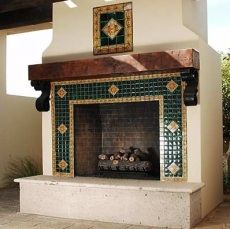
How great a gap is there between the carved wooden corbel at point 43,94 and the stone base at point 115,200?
99cm

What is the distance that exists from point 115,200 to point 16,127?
4.00m

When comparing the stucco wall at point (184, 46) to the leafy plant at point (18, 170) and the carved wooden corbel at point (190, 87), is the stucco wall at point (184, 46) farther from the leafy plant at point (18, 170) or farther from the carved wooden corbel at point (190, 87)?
the leafy plant at point (18, 170)

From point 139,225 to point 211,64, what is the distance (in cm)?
244

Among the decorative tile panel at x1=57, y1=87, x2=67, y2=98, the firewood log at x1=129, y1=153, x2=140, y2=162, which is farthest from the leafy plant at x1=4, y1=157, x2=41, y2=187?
the firewood log at x1=129, y1=153, x2=140, y2=162

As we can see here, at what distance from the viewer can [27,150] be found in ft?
27.6

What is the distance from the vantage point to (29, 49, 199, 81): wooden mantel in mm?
4539

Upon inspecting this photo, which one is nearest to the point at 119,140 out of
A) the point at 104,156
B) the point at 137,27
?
the point at 104,156

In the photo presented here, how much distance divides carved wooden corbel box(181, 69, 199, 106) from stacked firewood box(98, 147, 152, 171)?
45.4 inches

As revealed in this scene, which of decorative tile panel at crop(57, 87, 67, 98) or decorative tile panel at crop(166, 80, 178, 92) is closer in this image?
decorative tile panel at crop(166, 80, 178, 92)

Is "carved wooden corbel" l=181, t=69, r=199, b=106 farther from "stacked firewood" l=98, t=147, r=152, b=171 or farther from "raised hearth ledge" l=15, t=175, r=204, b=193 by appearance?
"stacked firewood" l=98, t=147, r=152, b=171

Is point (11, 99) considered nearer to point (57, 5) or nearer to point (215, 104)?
point (57, 5)

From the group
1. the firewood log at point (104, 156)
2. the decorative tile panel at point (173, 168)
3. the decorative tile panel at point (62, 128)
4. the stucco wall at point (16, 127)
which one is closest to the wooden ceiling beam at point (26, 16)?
the stucco wall at point (16, 127)

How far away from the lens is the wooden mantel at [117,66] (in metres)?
4.54

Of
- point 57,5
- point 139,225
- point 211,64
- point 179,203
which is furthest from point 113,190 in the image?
point 57,5
